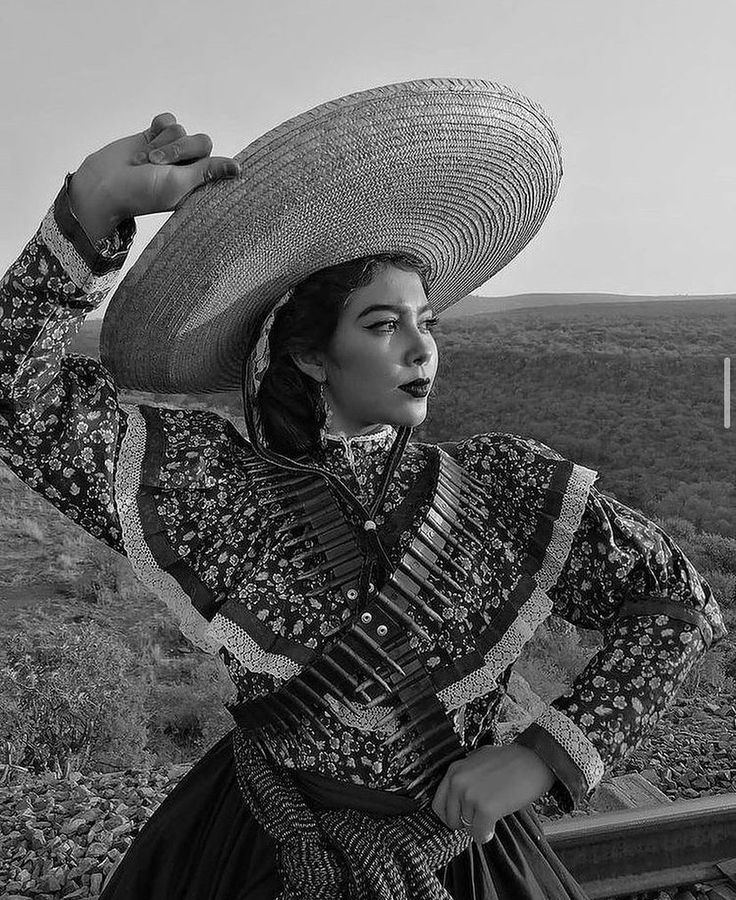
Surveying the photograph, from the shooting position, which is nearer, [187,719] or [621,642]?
[621,642]

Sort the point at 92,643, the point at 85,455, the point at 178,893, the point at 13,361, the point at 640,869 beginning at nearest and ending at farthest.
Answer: the point at 13,361
the point at 85,455
the point at 178,893
the point at 640,869
the point at 92,643

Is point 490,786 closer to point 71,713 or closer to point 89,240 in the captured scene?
point 89,240

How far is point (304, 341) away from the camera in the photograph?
1609 mm

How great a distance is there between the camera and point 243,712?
4.95 ft

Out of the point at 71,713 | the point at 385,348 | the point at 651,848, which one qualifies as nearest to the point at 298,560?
the point at 385,348

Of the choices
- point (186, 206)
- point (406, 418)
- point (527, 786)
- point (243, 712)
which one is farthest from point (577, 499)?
point (186, 206)

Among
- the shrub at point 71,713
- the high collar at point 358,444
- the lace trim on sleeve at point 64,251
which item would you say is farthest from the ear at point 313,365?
the shrub at point 71,713

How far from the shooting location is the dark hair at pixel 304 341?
156 cm

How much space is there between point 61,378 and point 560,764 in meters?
1.06

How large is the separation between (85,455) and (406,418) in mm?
571

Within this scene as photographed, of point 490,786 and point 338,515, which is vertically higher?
point 338,515

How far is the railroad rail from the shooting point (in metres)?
2.74

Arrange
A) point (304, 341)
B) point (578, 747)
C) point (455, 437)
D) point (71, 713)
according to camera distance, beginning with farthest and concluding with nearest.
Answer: point (455, 437) < point (71, 713) < point (304, 341) < point (578, 747)

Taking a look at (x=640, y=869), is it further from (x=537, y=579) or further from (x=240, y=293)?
(x=240, y=293)
